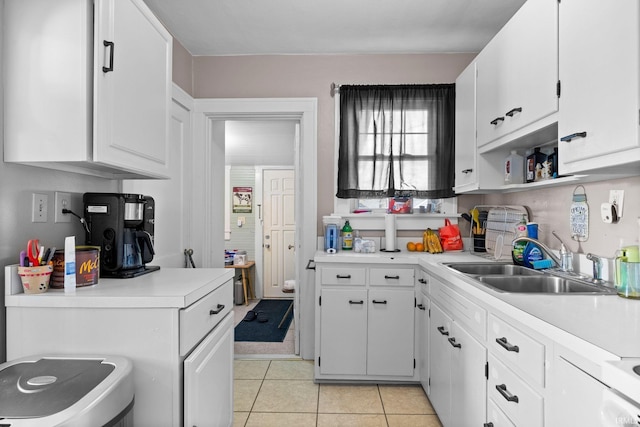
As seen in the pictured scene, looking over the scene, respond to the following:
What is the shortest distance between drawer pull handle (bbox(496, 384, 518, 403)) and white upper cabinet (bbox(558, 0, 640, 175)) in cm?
85

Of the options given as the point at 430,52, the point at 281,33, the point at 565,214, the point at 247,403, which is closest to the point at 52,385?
the point at 247,403

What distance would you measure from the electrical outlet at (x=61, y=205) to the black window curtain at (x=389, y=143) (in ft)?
6.08

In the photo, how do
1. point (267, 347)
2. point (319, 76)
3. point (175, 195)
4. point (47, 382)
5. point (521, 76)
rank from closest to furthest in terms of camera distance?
point (47, 382), point (521, 76), point (175, 195), point (319, 76), point (267, 347)

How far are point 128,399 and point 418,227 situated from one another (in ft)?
7.86

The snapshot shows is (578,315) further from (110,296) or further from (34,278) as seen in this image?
(34,278)

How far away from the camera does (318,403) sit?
2361mm

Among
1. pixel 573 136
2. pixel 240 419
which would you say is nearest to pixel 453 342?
pixel 573 136

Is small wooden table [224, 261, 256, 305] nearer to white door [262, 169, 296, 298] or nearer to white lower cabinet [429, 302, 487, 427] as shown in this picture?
white door [262, 169, 296, 298]

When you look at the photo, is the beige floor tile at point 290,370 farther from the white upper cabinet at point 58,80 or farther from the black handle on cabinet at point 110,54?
the black handle on cabinet at point 110,54

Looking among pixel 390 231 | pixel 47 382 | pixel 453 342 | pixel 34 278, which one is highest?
pixel 390 231

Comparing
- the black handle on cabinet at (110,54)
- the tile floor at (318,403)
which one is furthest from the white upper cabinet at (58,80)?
the tile floor at (318,403)

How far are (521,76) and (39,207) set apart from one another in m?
2.25

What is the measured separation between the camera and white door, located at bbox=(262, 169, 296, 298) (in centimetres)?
576

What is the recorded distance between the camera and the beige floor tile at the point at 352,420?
212 cm
